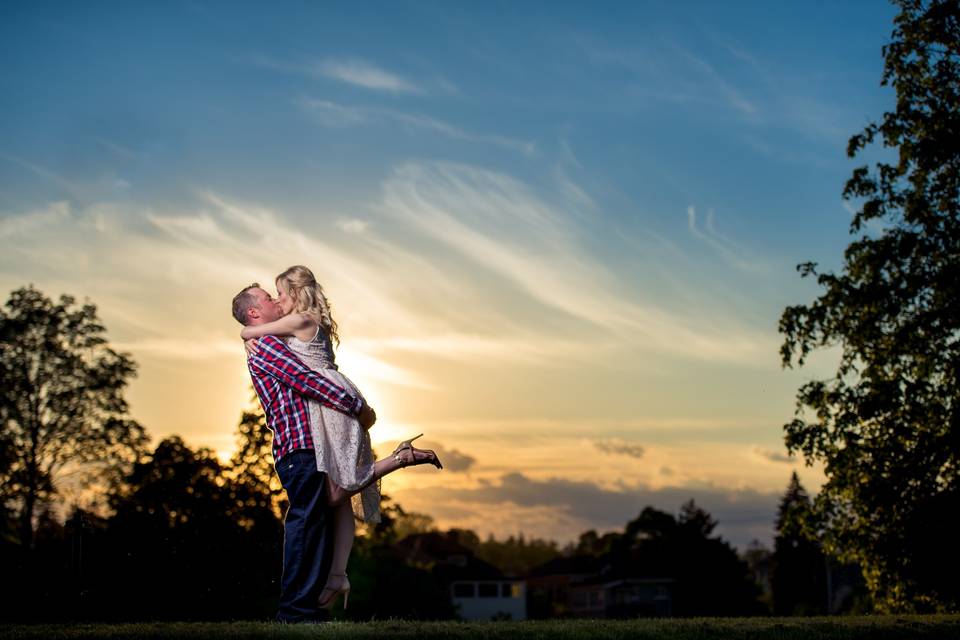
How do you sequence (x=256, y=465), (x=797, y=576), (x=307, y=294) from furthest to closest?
(x=797, y=576)
(x=256, y=465)
(x=307, y=294)

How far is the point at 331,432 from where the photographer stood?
9.68 meters

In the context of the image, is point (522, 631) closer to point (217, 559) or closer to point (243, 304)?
point (243, 304)

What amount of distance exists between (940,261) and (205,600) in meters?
20.6

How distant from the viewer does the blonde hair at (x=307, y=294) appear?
9.95m

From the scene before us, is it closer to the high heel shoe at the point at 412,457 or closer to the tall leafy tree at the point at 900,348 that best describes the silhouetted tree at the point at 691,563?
the tall leafy tree at the point at 900,348

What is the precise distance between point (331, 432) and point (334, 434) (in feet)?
0.10

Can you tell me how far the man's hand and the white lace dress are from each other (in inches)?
2.3

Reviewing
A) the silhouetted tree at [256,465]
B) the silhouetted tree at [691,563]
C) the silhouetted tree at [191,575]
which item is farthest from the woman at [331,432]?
the silhouetted tree at [691,563]

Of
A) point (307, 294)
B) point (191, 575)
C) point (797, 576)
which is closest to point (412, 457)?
point (307, 294)

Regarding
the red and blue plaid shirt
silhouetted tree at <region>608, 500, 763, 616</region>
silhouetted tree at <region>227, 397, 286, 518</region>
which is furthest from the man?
silhouetted tree at <region>608, 500, 763, 616</region>

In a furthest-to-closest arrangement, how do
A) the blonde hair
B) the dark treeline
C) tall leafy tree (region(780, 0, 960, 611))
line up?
tall leafy tree (region(780, 0, 960, 611)) → the dark treeline → the blonde hair

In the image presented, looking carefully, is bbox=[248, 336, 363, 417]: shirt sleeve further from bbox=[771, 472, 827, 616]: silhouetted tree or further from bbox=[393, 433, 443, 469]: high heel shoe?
bbox=[771, 472, 827, 616]: silhouetted tree

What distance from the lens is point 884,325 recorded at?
2917 centimetres

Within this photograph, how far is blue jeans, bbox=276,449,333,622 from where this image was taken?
9477 millimetres
